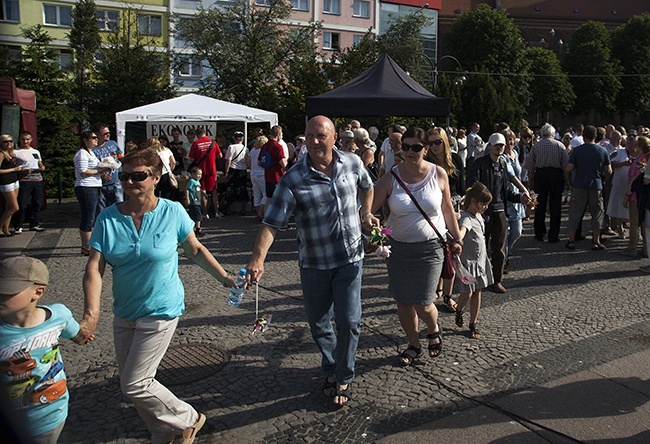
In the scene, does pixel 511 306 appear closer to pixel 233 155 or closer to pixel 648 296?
pixel 648 296

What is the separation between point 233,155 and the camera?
1372 cm

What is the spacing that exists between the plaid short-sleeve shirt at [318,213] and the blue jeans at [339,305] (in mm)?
81

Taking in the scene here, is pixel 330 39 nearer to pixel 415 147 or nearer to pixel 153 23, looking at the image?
pixel 153 23

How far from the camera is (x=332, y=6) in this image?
182 ft

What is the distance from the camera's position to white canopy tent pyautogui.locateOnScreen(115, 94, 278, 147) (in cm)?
1351

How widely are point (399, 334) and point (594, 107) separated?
57.8 meters

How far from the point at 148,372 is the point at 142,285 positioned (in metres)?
0.47

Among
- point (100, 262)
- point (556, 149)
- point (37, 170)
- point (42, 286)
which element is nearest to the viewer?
point (42, 286)

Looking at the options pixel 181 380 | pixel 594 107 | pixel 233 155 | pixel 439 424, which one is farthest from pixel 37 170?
pixel 594 107

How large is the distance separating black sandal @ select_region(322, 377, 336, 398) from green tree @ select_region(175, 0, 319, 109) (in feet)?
88.8

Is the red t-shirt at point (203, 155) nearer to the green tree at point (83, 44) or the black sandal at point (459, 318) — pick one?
the black sandal at point (459, 318)

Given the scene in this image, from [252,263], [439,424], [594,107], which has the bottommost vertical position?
[439,424]

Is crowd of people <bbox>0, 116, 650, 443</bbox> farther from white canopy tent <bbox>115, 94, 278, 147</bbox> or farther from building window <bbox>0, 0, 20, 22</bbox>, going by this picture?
white canopy tent <bbox>115, 94, 278, 147</bbox>

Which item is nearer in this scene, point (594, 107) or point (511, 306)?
point (511, 306)
